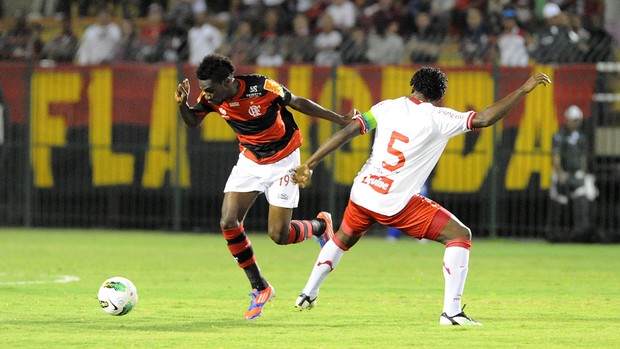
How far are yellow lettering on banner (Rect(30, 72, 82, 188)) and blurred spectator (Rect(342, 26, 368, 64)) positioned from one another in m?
5.09

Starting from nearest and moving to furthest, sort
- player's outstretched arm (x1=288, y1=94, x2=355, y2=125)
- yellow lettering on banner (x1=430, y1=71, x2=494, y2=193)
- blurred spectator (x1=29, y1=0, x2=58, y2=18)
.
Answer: player's outstretched arm (x1=288, y1=94, x2=355, y2=125), yellow lettering on banner (x1=430, y1=71, x2=494, y2=193), blurred spectator (x1=29, y1=0, x2=58, y2=18)

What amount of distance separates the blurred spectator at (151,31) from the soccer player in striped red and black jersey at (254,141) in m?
12.0

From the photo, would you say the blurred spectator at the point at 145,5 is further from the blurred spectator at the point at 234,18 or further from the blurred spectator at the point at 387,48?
the blurred spectator at the point at 387,48

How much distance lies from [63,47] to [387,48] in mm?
6543

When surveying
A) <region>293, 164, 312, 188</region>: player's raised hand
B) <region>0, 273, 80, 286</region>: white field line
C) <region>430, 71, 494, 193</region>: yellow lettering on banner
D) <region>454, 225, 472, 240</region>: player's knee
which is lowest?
<region>0, 273, 80, 286</region>: white field line

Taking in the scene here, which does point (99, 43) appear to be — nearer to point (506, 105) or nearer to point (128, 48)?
point (128, 48)

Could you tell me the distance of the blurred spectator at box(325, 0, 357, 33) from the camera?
2412 centimetres

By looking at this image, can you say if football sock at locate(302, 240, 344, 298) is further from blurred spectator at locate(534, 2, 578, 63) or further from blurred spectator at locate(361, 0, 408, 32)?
blurred spectator at locate(361, 0, 408, 32)

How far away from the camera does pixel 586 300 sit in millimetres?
12539

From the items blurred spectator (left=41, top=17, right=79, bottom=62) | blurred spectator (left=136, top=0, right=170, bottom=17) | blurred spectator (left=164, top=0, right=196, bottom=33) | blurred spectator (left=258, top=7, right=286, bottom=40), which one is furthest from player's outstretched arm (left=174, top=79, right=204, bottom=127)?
blurred spectator (left=136, top=0, right=170, bottom=17)

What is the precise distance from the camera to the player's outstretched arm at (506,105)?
975 cm

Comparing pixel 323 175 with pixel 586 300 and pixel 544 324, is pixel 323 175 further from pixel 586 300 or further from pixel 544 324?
pixel 544 324

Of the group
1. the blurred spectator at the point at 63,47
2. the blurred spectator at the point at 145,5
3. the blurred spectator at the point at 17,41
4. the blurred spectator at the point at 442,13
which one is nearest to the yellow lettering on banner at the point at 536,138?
the blurred spectator at the point at 442,13

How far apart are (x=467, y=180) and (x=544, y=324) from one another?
11.4 meters
